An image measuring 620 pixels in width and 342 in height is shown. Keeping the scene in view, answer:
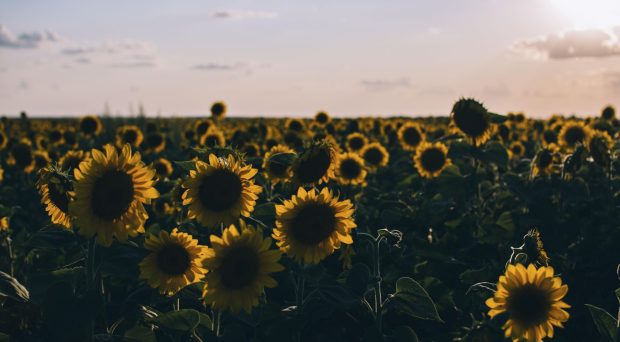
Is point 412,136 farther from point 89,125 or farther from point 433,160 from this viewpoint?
point 89,125

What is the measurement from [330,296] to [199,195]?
38.1 inches

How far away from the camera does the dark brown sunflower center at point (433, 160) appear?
9047 mm

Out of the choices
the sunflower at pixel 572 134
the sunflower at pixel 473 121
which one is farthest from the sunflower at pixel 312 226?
the sunflower at pixel 572 134

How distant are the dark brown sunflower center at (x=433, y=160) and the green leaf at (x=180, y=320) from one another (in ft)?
20.5

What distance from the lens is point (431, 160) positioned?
29.8ft

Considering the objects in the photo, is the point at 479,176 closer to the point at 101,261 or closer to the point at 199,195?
the point at 199,195

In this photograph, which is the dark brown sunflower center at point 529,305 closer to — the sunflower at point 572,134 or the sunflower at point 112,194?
the sunflower at point 112,194

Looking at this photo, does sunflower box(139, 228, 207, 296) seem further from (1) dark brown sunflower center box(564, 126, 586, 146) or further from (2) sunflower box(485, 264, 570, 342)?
(1) dark brown sunflower center box(564, 126, 586, 146)

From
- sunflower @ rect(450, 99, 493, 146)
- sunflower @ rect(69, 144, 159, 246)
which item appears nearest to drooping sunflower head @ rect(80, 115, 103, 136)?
sunflower @ rect(450, 99, 493, 146)

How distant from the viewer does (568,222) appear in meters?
7.14

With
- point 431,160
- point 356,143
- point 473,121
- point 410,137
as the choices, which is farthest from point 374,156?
point 473,121

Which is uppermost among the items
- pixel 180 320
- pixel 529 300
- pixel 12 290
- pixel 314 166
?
pixel 314 166

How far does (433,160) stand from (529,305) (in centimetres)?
601

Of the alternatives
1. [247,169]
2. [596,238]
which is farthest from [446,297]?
[596,238]
